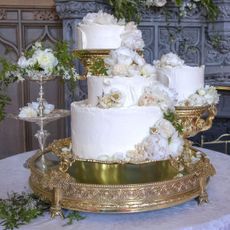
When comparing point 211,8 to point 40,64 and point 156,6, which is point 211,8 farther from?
point 40,64

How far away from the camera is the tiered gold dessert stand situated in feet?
4.21

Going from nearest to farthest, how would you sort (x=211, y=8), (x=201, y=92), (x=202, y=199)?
(x=202, y=199) < (x=201, y=92) < (x=211, y=8)

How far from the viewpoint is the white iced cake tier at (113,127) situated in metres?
1.30

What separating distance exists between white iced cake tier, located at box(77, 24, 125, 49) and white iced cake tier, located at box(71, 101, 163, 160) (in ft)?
1.34

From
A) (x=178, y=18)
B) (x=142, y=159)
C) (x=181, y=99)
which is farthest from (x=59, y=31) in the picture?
(x=142, y=159)

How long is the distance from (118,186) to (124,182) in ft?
0.37

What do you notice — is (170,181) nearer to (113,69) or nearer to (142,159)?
(142,159)

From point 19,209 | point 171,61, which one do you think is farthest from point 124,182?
point 171,61

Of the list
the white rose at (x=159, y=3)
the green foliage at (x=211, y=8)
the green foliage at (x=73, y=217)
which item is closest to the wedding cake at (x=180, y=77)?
the green foliage at (x=73, y=217)

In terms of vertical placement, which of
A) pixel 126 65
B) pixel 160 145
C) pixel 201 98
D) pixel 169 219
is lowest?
pixel 169 219

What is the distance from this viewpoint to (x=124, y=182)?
1399 millimetres

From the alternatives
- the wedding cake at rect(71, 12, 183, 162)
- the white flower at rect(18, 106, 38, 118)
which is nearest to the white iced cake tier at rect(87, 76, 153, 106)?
the wedding cake at rect(71, 12, 183, 162)

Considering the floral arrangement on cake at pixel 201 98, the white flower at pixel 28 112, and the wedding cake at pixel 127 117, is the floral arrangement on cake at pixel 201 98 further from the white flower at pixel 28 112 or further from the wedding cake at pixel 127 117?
the white flower at pixel 28 112

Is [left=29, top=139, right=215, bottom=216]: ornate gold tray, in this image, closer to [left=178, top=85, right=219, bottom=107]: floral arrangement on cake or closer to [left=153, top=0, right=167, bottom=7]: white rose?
[left=178, top=85, right=219, bottom=107]: floral arrangement on cake
